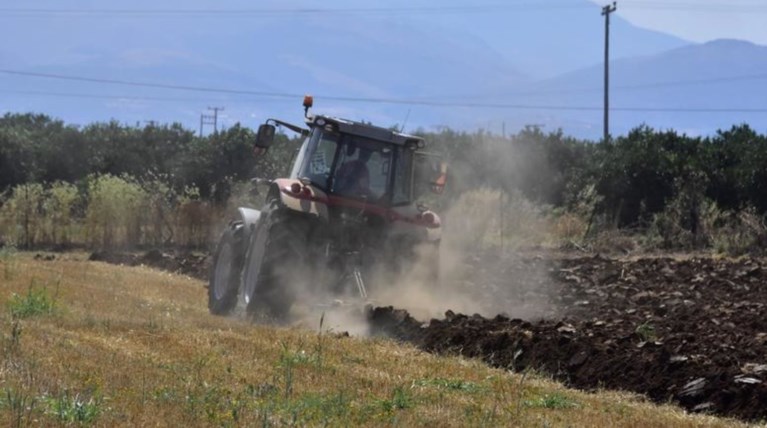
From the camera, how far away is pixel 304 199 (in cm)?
1296

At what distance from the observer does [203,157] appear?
39.3 m

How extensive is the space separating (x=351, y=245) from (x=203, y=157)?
26947 mm

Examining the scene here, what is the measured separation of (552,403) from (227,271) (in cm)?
798

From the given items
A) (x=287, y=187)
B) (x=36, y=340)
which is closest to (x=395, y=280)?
(x=287, y=187)

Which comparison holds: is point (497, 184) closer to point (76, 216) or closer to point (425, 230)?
point (76, 216)

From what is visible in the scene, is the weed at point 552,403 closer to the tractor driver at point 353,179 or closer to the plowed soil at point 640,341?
the plowed soil at point 640,341

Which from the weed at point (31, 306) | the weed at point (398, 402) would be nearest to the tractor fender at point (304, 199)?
the weed at point (31, 306)

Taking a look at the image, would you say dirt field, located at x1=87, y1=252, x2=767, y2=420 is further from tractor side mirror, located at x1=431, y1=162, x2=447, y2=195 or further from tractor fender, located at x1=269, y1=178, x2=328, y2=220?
tractor side mirror, located at x1=431, y1=162, x2=447, y2=195

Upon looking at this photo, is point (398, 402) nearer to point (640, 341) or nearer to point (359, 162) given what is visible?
point (640, 341)

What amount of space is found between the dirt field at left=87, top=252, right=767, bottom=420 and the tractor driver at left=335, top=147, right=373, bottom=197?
192 cm

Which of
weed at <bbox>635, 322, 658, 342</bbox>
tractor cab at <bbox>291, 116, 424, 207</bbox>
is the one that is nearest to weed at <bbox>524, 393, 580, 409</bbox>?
weed at <bbox>635, 322, 658, 342</bbox>

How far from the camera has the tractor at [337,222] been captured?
12.9 meters

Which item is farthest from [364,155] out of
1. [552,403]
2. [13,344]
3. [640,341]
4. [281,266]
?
[552,403]

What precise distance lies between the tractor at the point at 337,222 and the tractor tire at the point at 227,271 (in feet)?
0.10
